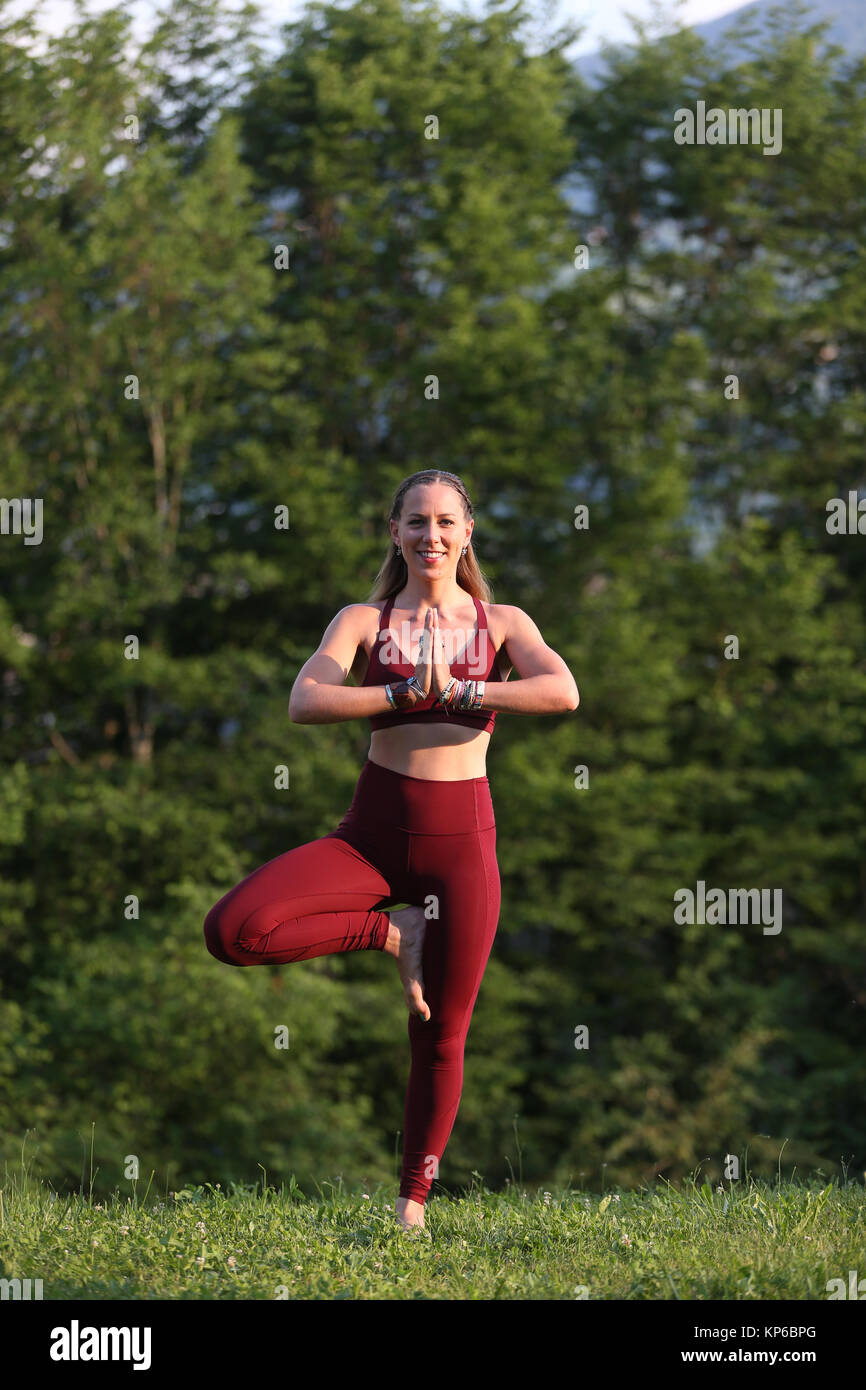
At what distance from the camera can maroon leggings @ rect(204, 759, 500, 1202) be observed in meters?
4.33

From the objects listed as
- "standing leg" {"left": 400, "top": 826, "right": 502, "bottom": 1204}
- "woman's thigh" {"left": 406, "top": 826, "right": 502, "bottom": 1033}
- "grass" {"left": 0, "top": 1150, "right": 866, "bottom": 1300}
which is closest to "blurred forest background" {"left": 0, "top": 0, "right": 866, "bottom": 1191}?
"grass" {"left": 0, "top": 1150, "right": 866, "bottom": 1300}

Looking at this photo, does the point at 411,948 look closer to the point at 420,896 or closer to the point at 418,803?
the point at 420,896

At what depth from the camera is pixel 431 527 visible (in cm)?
450

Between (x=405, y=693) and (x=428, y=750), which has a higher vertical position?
(x=405, y=693)

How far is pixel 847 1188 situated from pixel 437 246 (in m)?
19.3

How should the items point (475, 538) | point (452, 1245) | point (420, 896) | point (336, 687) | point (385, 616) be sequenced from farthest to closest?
point (475, 538) < point (385, 616) < point (420, 896) < point (336, 687) < point (452, 1245)

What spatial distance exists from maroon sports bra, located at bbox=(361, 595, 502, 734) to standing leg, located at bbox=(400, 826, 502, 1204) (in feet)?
1.21

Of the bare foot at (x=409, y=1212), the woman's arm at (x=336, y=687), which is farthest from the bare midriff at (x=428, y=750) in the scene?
the bare foot at (x=409, y=1212)

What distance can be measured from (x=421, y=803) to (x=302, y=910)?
505 millimetres

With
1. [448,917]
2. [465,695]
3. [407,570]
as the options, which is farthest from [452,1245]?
[407,570]

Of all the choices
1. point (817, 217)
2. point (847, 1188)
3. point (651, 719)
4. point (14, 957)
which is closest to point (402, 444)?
point (651, 719)

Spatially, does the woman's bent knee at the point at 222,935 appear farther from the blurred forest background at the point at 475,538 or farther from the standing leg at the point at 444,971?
the blurred forest background at the point at 475,538

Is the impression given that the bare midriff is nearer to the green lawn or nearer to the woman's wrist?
the woman's wrist

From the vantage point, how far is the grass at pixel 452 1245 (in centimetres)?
365
